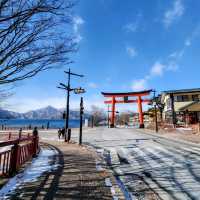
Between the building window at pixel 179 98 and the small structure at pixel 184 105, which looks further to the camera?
the building window at pixel 179 98

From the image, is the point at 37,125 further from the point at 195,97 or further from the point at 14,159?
the point at 14,159

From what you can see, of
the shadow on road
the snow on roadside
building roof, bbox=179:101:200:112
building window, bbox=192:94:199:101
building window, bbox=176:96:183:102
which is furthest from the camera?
building window, bbox=176:96:183:102

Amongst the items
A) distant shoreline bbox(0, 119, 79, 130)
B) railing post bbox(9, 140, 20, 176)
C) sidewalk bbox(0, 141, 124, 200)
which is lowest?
sidewalk bbox(0, 141, 124, 200)

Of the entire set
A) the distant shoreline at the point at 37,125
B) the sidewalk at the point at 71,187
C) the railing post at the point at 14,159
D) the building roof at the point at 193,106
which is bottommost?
the sidewalk at the point at 71,187

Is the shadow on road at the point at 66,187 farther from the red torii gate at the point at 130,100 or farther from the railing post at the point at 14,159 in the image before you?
the red torii gate at the point at 130,100

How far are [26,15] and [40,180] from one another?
14.3 feet

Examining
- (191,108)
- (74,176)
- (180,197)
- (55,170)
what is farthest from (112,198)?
(191,108)

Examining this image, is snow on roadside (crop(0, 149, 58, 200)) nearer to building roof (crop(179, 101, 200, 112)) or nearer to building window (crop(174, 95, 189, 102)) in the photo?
building roof (crop(179, 101, 200, 112))

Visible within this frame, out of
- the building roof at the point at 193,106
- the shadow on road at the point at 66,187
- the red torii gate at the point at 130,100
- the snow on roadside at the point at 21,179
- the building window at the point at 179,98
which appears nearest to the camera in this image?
the shadow on road at the point at 66,187

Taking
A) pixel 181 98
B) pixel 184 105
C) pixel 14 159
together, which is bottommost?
pixel 14 159

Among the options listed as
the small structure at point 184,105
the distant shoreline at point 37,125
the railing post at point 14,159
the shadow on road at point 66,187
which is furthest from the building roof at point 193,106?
the railing post at point 14,159

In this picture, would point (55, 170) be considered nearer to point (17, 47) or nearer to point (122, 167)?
point (122, 167)

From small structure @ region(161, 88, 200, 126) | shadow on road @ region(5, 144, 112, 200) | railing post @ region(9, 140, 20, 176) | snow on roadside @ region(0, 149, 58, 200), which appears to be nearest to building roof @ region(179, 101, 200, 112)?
small structure @ region(161, 88, 200, 126)

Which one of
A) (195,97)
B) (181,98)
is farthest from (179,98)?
(195,97)
